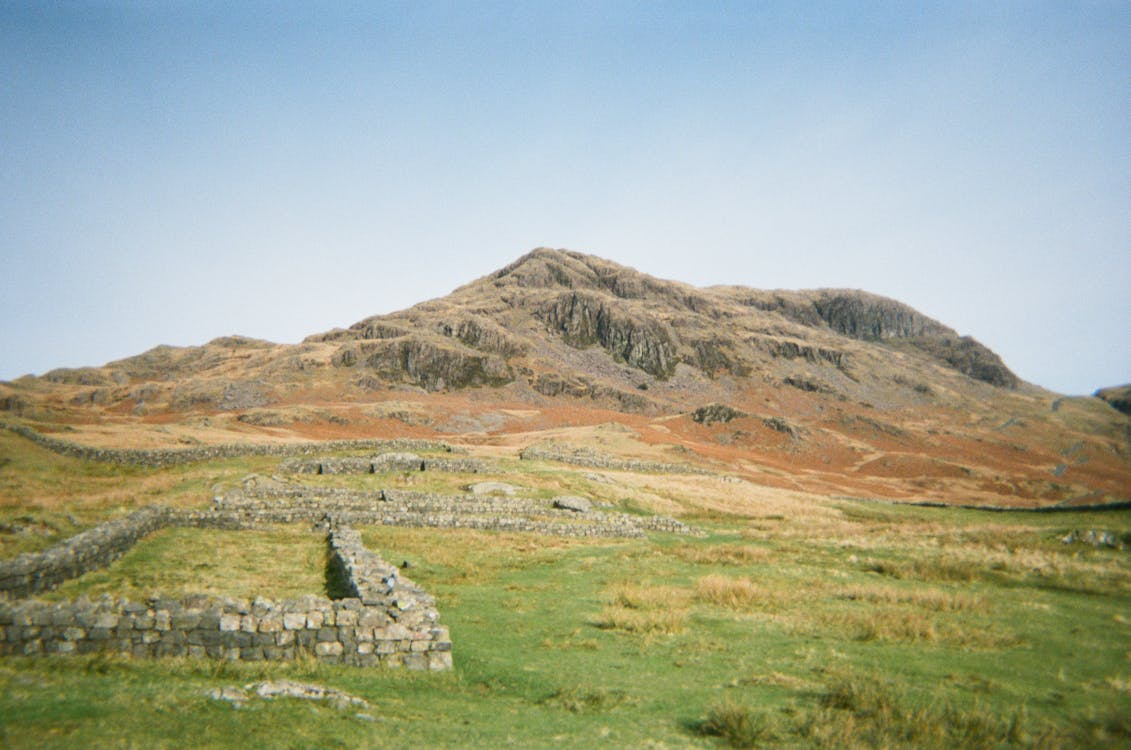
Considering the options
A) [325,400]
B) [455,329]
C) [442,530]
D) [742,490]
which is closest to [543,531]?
[442,530]

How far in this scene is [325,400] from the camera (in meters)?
113

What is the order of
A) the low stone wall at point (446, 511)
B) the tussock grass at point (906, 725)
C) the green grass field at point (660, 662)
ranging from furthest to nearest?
the low stone wall at point (446, 511)
the green grass field at point (660, 662)
the tussock grass at point (906, 725)

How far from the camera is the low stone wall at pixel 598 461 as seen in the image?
5875cm

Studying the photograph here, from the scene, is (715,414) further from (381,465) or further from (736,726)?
(736,726)

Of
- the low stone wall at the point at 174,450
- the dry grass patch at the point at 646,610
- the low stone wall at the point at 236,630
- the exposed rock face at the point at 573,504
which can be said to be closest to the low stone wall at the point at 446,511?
the exposed rock face at the point at 573,504

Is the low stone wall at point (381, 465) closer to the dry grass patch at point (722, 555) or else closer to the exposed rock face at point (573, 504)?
the exposed rock face at point (573, 504)

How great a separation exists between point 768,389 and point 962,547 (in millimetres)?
129869

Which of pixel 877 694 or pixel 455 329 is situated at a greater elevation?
pixel 455 329

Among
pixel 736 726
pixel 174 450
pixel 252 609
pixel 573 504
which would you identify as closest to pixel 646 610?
pixel 736 726

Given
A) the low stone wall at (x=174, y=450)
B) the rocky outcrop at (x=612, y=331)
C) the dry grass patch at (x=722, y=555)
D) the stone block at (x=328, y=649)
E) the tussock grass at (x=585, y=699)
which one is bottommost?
the dry grass patch at (x=722, y=555)

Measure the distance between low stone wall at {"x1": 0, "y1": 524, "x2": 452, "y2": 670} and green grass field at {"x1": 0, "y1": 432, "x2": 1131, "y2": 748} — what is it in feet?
1.40

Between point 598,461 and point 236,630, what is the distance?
51.1m

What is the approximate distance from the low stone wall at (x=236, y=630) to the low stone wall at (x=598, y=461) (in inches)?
1734

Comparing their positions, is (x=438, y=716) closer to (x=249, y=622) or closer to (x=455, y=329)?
(x=249, y=622)
